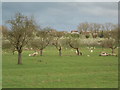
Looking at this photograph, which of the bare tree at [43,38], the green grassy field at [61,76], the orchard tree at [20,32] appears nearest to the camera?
the green grassy field at [61,76]

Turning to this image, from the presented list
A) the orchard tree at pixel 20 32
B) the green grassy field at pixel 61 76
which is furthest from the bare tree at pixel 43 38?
the green grassy field at pixel 61 76

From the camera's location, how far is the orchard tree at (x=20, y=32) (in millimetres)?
41719

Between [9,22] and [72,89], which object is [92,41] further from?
[72,89]

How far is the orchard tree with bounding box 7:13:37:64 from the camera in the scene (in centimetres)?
4172

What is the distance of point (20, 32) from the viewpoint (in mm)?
41719

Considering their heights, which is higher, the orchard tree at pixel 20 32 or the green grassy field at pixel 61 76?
the orchard tree at pixel 20 32

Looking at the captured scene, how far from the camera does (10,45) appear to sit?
142 feet

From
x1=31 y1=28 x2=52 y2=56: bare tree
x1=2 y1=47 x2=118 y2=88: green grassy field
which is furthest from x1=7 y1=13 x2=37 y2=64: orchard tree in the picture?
x1=31 y1=28 x2=52 y2=56: bare tree

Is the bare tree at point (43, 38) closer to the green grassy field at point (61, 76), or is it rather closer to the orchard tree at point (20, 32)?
the orchard tree at point (20, 32)

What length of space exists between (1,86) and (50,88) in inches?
153

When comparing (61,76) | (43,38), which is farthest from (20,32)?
(43,38)

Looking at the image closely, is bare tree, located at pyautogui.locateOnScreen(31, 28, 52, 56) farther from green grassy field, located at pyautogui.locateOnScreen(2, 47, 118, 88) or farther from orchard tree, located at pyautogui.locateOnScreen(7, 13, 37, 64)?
green grassy field, located at pyautogui.locateOnScreen(2, 47, 118, 88)

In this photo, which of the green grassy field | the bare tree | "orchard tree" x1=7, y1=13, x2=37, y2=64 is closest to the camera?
the green grassy field

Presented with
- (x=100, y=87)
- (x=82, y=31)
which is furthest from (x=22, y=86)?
(x=82, y=31)
